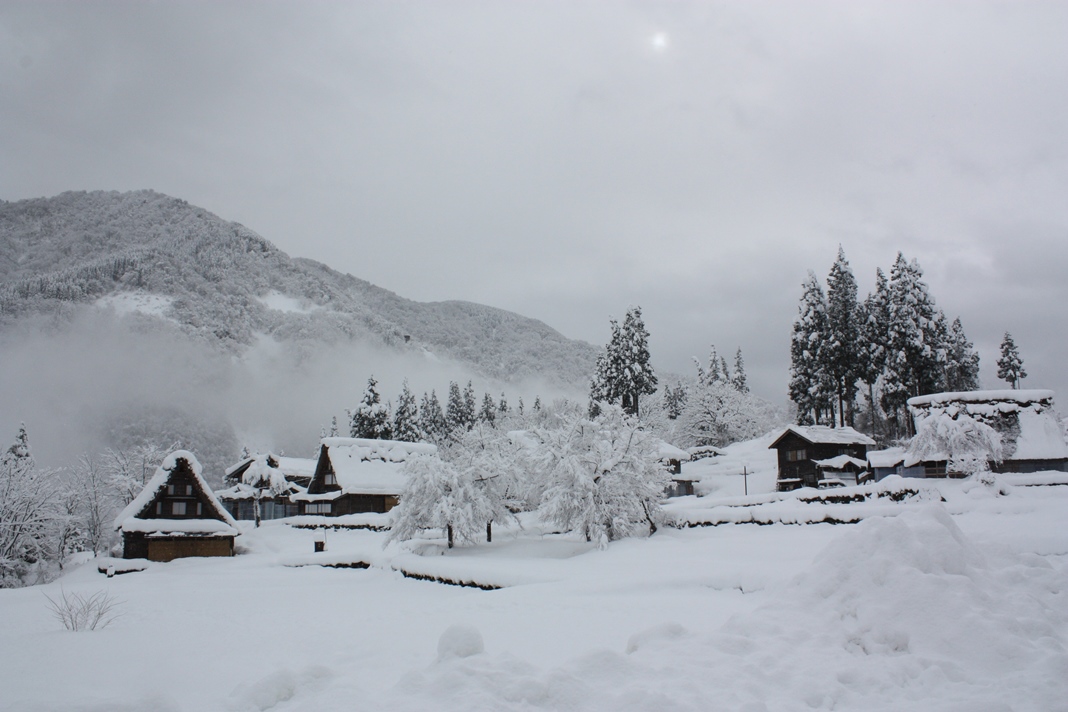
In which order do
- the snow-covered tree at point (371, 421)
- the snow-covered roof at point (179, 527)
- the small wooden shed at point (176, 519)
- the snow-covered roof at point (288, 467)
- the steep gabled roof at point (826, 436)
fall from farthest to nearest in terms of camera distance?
the snow-covered tree at point (371, 421), the snow-covered roof at point (288, 467), the steep gabled roof at point (826, 436), the small wooden shed at point (176, 519), the snow-covered roof at point (179, 527)

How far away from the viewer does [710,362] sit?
10044 cm

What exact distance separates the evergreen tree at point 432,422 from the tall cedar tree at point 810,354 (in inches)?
1941

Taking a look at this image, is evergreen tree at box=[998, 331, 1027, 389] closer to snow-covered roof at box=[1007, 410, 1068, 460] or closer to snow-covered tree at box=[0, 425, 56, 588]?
snow-covered roof at box=[1007, 410, 1068, 460]

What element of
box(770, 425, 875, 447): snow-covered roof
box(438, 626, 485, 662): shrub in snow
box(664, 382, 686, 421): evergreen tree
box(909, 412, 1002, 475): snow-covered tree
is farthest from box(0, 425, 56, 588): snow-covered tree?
box(664, 382, 686, 421): evergreen tree

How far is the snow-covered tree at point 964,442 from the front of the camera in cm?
3108

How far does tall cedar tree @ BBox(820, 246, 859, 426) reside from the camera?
55.5 m

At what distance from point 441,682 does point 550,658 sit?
5.15 m

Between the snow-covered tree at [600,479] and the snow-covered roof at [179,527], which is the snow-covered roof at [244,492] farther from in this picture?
the snow-covered tree at [600,479]

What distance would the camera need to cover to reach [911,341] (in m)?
50.0

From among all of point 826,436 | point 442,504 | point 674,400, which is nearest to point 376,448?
point 442,504

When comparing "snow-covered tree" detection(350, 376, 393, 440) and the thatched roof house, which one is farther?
"snow-covered tree" detection(350, 376, 393, 440)

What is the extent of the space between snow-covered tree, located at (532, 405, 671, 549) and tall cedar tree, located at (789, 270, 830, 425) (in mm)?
31252

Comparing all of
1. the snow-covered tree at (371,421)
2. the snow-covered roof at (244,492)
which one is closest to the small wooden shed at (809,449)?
the snow-covered tree at (371,421)

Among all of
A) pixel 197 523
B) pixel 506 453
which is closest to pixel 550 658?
pixel 506 453
